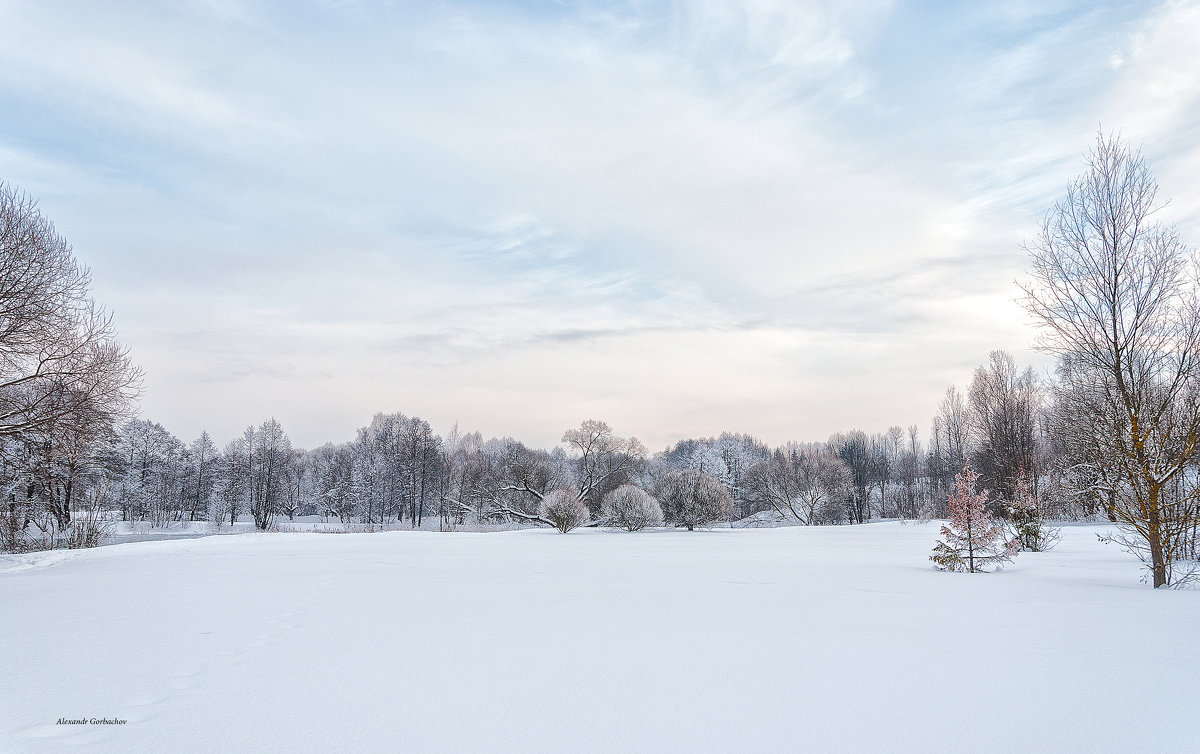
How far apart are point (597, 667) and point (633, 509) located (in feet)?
91.3

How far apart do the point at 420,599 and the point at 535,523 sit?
37.1 meters

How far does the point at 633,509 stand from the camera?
3189cm

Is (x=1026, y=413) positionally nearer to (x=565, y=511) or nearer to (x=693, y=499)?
(x=693, y=499)

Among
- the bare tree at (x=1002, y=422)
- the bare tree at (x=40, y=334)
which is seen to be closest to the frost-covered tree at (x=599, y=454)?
the bare tree at (x=1002, y=422)

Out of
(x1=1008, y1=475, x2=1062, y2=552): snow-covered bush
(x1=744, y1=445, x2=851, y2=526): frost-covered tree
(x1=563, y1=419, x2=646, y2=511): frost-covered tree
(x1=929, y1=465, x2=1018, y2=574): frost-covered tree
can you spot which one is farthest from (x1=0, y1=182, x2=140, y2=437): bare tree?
(x1=744, y1=445, x2=851, y2=526): frost-covered tree

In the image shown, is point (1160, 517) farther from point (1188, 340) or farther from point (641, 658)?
point (641, 658)

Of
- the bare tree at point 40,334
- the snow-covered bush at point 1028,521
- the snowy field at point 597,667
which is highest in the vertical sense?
the bare tree at point 40,334

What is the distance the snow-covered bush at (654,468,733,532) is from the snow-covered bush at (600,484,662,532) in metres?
1.70

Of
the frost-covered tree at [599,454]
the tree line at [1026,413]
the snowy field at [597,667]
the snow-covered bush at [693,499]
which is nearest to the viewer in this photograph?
the snowy field at [597,667]

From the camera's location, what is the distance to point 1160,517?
9297mm

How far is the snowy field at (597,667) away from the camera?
10.8 feet

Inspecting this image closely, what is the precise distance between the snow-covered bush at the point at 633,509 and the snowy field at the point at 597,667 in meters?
23.3

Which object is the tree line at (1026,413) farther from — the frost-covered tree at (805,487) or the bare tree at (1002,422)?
the frost-covered tree at (805,487)

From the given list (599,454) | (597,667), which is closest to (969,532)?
(597,667)
